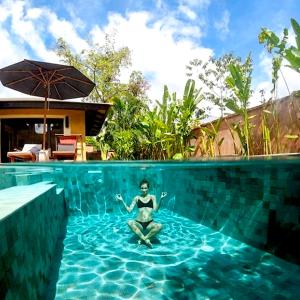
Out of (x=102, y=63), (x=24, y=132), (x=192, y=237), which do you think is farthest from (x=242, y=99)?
(x=102, y=63)

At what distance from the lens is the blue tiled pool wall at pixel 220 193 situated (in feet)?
19.6

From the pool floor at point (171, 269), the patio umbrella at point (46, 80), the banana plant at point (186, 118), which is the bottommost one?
the pool floor at point (171, 269)

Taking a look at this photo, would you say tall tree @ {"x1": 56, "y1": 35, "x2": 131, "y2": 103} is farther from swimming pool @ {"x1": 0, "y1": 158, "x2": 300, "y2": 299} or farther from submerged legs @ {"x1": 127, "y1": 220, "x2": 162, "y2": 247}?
submerged legs @ {"x1": 127, "y1": 220, "x2": 162, "y2": 247}

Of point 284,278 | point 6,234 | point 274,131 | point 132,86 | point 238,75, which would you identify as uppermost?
point 132,86

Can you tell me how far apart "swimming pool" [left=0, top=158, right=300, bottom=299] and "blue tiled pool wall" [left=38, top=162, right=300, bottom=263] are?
0.08 ft

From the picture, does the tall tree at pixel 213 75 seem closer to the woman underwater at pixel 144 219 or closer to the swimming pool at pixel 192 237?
the swimming pool at pixel 192 237

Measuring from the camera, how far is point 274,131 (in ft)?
30.6

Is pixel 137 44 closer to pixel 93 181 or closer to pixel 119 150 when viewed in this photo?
pixel 119 150

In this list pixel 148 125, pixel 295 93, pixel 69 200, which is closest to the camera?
pixel 295 93

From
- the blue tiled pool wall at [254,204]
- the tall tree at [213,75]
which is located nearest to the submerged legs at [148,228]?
the blue tiled pool wall at [254,204]

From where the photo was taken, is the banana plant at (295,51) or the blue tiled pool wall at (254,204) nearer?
the blue tiled pool wall at (254,204)

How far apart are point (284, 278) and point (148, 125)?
30.5 ft

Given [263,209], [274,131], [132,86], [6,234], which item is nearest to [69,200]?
[263,209]

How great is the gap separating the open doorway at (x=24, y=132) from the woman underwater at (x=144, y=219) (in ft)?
37.0
